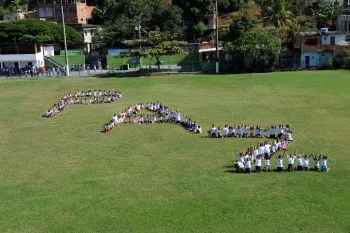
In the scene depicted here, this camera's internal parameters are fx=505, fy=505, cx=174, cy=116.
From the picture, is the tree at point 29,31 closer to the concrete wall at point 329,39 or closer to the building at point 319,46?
the building at point 319,46

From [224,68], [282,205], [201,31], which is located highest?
[201,31]

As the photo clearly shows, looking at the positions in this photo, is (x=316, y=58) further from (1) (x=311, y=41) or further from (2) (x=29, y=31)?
(2) (x=29, y=31)

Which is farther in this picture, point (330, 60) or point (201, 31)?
point (201, 31)

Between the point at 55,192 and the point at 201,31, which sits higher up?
the point at 201,31

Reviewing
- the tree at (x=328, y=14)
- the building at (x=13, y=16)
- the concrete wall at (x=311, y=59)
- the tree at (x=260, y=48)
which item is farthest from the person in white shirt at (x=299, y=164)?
the building at (x=13, y=16)

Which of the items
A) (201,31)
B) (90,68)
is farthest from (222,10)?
(90,68)

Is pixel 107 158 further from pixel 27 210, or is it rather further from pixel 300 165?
pixel 300 165

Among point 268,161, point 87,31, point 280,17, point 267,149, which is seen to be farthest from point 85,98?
point 87,31
